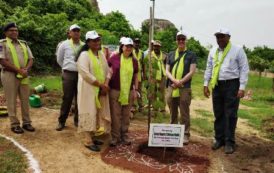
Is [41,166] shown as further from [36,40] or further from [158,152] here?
[36,40]

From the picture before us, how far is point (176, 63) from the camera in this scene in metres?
6.54

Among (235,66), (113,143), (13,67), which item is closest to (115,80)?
(113,143)

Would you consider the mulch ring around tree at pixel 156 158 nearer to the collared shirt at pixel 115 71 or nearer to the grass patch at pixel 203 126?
the collared shirt at pixel 115 71

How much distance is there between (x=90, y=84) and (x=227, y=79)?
2.25m

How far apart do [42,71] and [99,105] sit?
900cm

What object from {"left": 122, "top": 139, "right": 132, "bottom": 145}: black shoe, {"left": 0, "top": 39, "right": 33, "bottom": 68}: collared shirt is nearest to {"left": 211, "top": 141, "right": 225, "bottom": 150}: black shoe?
{"left": 122, "top": 139, "right": 132, "bottom": 145}: black shoe

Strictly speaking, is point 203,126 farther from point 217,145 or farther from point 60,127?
point 60,127

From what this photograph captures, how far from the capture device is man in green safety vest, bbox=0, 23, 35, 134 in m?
6.29

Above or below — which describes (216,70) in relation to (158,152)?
above

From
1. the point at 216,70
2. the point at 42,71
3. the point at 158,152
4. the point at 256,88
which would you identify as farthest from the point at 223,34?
the point at 256,88

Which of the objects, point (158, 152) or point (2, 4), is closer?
point (158, 152)

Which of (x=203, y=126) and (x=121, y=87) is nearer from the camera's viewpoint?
(x=121, y=87)

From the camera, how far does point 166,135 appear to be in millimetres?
5762

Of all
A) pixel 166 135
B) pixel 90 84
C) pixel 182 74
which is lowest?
pixel 166 135
